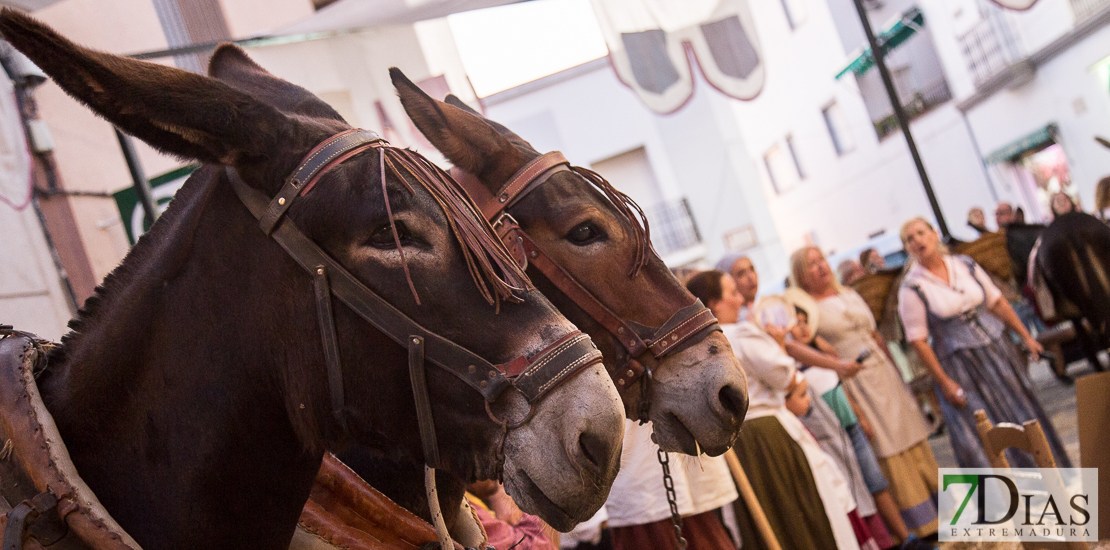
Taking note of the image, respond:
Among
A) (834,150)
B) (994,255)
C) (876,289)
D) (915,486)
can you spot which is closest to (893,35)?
(834,150)

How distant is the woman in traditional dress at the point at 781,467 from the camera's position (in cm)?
437

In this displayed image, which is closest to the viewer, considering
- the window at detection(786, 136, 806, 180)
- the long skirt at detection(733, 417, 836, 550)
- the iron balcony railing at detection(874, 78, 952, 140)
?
the long skirt at detection(733, 417, 836, 550)

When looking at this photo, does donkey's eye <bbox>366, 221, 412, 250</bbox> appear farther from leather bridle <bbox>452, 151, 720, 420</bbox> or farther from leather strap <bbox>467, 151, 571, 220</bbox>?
leather strap <bbox>467, 151, 571, 220</bbox>

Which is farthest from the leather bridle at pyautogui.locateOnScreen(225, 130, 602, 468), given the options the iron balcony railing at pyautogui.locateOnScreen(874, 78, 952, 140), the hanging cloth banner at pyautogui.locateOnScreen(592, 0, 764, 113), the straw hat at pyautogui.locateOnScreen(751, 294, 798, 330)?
the iron balcony railing at pyautogui.locateOnScreen(874, 78, 952, 140)

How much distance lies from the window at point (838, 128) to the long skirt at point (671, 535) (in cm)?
2245

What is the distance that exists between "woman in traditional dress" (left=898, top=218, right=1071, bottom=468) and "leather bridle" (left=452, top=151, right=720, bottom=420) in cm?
411

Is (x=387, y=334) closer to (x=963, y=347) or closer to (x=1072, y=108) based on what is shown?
(x=963, y=347)

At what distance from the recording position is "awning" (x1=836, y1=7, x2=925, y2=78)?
22094 millimetres

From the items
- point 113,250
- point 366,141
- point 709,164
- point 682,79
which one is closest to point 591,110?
point 709,164

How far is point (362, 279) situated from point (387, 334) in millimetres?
106

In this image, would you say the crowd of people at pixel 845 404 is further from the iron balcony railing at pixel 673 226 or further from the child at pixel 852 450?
the iron balcony railing at pixel 673 226

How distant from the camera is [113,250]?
688 centimetres

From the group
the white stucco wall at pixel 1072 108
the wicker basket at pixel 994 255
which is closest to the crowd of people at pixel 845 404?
the wicker basket at pixel 994 255

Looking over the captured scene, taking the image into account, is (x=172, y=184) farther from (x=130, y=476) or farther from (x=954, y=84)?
(x=954, y=84)
